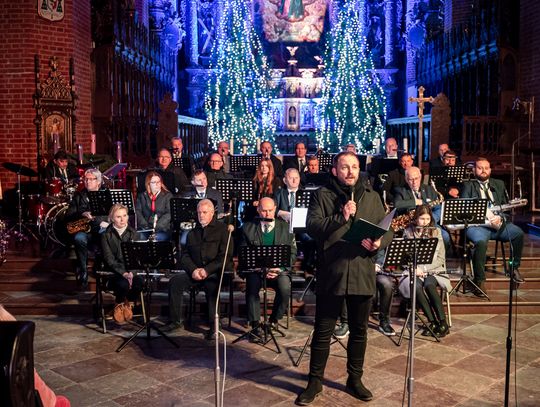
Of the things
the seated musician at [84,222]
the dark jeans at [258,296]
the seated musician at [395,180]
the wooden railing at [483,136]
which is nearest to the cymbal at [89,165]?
the seated musician at [84,222]

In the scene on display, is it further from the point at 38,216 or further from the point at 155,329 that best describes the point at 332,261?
the point at 38,216

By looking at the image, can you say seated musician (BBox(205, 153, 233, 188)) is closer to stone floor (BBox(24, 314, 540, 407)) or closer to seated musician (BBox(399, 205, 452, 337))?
stone floor (BBox(24, 314, 540, 407))

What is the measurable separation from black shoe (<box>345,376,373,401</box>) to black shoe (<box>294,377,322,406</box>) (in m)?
0.30

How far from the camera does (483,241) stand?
31.8 feet

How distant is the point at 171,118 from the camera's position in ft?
53.2

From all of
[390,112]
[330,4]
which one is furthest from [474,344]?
[330,4]

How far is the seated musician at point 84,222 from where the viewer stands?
988cm

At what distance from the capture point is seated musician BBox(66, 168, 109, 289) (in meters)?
9.88

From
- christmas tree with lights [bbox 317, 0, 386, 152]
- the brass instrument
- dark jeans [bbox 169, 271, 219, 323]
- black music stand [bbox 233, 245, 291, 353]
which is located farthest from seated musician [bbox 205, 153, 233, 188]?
christmas tree with lights [bbox 317, 0, 386, 152]

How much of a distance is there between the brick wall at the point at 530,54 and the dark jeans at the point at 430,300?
8814 mm

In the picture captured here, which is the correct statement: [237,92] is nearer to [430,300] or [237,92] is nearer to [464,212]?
[464,212]

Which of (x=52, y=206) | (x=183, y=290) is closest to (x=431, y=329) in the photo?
(x=183, y=290)

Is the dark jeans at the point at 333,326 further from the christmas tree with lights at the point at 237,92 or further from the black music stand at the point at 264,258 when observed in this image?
the christmas tree with lights at the point at 237,92

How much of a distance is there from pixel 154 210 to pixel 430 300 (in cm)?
416
